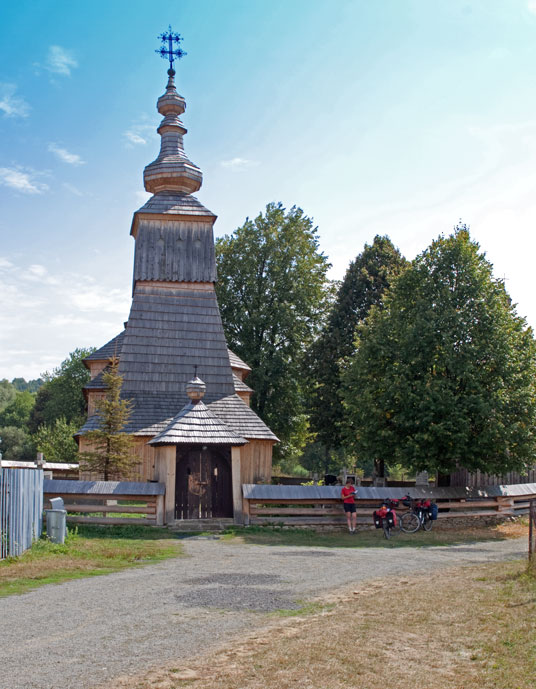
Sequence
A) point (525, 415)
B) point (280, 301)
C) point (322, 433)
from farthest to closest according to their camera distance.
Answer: point (280, 301)
point (322, 433)
point (525, 415)

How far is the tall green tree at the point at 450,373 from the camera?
22.5 m

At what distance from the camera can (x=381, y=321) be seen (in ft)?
85.8

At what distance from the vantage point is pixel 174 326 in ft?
96.3

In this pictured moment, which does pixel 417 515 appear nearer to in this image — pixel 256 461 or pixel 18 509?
pixel 256 461

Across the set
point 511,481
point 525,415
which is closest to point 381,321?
point 525,415

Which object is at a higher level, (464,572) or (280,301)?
(280,301)

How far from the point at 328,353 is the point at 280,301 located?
255 inches

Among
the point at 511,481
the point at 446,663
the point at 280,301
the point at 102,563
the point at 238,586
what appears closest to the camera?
the point at 446,663

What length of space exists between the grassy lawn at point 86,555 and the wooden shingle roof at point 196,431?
2789 millimetres

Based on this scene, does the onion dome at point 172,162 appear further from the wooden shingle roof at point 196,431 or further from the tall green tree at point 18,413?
the tall green tree at point 18,413

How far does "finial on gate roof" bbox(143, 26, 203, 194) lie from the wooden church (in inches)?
1.8

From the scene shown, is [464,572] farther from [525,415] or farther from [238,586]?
[525,415]

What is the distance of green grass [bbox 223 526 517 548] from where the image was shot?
57.9 feet

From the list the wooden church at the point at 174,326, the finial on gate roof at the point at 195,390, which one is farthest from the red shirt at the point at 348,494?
the finial on gate roof at the point at 195,390
